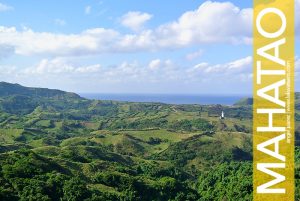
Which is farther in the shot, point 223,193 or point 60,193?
point 223,193

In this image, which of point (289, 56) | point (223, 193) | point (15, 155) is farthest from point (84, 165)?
point (289, 56)

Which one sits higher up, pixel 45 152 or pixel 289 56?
pixel 289 56

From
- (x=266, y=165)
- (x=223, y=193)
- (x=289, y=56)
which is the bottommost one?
(x=223, y=193)

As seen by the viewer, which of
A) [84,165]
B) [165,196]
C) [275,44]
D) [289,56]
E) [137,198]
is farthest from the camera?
[84,165]

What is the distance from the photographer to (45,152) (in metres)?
153

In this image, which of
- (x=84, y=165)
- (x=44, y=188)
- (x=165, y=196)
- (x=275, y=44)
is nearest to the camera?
(x=275, y=44)

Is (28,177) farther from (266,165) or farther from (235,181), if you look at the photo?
(266,165)

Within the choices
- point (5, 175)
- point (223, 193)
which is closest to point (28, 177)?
point (5, 175)

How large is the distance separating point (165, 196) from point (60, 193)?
103 ft

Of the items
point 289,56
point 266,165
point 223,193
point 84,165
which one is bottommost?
point 223,193

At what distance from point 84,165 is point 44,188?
33050 mm

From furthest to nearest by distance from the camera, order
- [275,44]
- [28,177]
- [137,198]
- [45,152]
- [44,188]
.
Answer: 1. [45,152]
2. [137,198]
3. [28,177]
4. [44,188]
5. [275,44]

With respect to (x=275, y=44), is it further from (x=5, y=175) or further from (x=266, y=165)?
(x=5, y=175)

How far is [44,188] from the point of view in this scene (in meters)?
81.7
